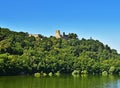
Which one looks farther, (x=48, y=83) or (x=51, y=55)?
(x=51, y=55)

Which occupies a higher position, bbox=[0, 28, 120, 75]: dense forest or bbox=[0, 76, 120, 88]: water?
bbox=[0, 28, 120, 75]: dense forest

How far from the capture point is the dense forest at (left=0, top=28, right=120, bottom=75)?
329 ft

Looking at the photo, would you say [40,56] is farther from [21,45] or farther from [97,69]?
[97,69]

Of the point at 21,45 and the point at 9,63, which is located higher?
the point at 21,45

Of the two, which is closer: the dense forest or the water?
the water

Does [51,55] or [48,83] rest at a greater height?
[51,55]

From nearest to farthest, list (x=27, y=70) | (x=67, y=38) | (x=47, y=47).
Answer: (x=27, y=70) < (x=47, y=47) < (x=67, y=38)

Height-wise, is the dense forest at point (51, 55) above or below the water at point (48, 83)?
above

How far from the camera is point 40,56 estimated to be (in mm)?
121000

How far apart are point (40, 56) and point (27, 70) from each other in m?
20.2

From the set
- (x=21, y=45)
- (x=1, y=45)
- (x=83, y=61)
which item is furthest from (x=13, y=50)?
(x=83, y=61)

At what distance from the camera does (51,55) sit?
132 m

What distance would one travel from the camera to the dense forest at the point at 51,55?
329ft

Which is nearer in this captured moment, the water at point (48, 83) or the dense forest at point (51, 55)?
the water at point (48, 83)
